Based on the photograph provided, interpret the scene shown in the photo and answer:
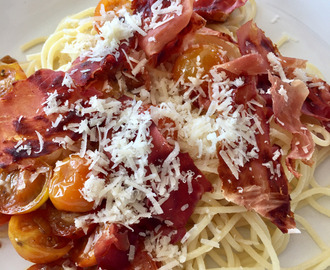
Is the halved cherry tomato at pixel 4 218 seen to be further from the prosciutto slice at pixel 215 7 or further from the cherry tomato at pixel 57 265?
the prosciutto slice at pixel 215 7

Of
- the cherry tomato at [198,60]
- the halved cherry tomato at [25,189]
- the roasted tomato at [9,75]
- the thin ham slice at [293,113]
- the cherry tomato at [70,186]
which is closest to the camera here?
the cherry tomato at [70,186]

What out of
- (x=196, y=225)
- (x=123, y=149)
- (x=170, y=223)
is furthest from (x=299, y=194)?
(x=123, y=149)

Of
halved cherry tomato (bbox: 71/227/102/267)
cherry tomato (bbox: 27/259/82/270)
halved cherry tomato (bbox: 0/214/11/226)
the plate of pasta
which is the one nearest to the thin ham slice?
the plate of pasta

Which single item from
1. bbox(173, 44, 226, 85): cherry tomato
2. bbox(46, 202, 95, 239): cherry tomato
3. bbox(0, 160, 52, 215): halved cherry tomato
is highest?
bbox(173, 44, 226, 85): cherry tomato

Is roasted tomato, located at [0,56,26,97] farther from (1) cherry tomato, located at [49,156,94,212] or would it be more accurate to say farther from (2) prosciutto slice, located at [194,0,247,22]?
(2) prosciutto slice, located at [194,0,247,22]

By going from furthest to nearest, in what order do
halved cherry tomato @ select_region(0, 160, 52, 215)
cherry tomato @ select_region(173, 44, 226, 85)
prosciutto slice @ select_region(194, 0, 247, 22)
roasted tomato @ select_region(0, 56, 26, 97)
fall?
prosciutto slice @ select_region(194, 0, 247, 22), roasted tomato @ select_region(0, 56, 26, 97), cherry tomato @ select_region(173, 44, 226, 85), halved cherry tomato @ select_region(0, 160, 52, 215)

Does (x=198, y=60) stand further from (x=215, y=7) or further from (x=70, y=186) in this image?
(x=70, y=186)

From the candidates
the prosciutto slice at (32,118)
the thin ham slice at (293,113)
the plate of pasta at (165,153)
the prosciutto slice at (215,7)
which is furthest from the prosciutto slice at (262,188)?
the prosciutto slice at (215,7)

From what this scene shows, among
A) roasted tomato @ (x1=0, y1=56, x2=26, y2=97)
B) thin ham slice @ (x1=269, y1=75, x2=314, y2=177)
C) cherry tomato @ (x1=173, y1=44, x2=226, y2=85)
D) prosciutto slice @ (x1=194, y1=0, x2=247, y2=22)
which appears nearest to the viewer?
thin ham slice @ (x1=269, y1=75, x2=314, y2=177)
